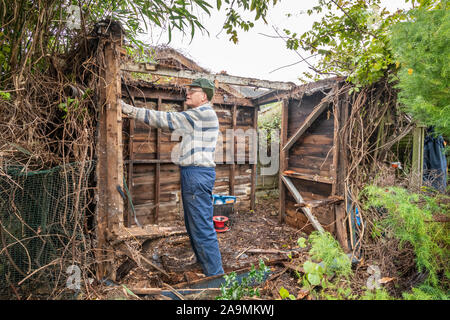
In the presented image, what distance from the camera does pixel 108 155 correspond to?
209 cm

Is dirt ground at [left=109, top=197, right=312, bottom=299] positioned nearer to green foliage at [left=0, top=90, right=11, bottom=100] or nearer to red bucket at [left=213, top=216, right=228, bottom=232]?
red bucket at [left=213, top=216, right=228, bottom=232]

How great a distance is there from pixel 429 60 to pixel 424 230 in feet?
3.81

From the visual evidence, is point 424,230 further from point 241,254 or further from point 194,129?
point 241,254

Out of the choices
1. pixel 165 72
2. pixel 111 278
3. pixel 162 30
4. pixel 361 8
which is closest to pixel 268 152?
pixel 361 8

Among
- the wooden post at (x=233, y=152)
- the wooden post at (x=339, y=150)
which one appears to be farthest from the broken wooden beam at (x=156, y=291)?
the wooden post at (x=233, y=152)

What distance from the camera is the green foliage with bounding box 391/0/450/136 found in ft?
4.58

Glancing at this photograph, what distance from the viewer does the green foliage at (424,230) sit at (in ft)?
5.44

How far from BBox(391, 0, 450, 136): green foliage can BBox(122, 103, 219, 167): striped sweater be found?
6.25 ft

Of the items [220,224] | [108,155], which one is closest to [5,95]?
[108,155]

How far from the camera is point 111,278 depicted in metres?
2.04

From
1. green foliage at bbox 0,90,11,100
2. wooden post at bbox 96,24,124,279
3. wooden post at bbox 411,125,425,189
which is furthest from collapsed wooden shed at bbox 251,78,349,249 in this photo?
green foliage at bbox 0,90,11,100

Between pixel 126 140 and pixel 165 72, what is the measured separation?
66.8 inches

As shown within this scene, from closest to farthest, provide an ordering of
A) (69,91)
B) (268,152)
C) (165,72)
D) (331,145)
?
(69,91) → (165,72) → (331,145) → (268,152)
